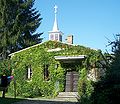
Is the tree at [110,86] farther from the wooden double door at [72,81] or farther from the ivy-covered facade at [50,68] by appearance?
the wooden double door at [72,81]

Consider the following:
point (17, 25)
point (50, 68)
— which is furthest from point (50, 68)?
point (17, 25)

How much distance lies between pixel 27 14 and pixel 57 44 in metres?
21.1

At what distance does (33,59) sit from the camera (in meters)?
31.3

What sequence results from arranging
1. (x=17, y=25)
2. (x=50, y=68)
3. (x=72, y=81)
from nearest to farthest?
(x=72, y=81) → (x=50, y=68) → (x=17, y=25)

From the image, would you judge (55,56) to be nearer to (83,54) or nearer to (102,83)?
(83,54)

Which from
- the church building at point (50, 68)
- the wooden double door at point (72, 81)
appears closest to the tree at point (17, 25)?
the church building at point (50, 68)

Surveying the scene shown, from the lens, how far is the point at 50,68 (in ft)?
99.2

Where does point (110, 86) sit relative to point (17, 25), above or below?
below

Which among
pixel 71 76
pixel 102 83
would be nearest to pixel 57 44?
pixel 71 76

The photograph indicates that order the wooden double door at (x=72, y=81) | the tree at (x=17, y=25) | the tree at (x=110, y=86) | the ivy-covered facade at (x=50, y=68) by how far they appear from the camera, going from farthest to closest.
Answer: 1. the tree at (x=17, y=25)
2. the wooden double door at (x=72, y=81)
3. the ivy-covered facade at (x=50, y=68)
4. the tree at (x=110, y=86)

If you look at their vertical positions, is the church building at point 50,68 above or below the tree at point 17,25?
below

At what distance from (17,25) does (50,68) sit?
19188 mm

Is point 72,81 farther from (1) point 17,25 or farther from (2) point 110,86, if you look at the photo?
(1) point 17,25

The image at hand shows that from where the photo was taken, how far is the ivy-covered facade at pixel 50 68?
29.1m
